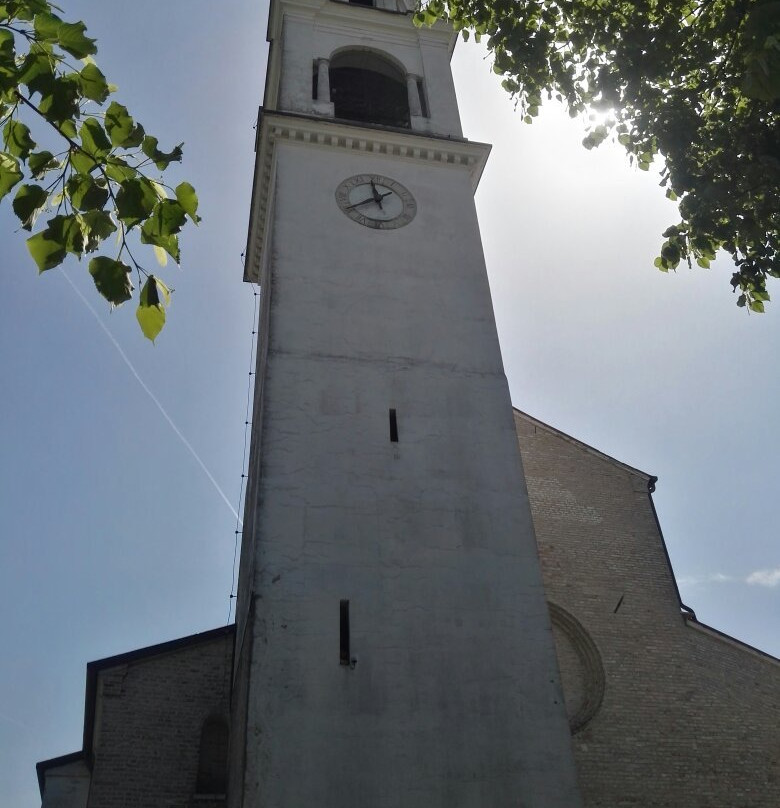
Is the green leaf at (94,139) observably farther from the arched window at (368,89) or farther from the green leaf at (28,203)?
the arched window at (368,89)

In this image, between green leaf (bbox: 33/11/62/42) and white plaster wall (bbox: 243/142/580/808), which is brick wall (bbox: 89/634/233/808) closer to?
white plaster wall (bbox: 243/142/580/808)

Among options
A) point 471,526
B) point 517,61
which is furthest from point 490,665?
point 517,61

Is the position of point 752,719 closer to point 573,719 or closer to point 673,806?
point 673,806

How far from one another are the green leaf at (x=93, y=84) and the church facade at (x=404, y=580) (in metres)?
6.60

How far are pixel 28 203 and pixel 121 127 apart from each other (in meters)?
0.56

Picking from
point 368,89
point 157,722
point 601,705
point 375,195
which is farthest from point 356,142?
point 601,705

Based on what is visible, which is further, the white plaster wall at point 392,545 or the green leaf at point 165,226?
the white plaster wall at point 392,545

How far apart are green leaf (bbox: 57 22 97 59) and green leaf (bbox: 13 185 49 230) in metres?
0.66

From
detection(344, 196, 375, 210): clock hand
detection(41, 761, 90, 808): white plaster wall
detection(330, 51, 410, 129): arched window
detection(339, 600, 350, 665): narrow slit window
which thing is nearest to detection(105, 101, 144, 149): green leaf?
detection(339, 600, 350, 665): narrow slit window

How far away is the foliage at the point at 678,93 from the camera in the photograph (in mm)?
7293

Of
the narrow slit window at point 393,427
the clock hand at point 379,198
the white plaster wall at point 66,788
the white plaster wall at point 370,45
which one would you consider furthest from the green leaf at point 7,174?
the white plaster wall at point 370,45

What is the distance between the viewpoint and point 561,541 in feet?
47.9

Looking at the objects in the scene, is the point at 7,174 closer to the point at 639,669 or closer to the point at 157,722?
the point at 157,722

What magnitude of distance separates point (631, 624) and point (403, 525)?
19.0 feet
